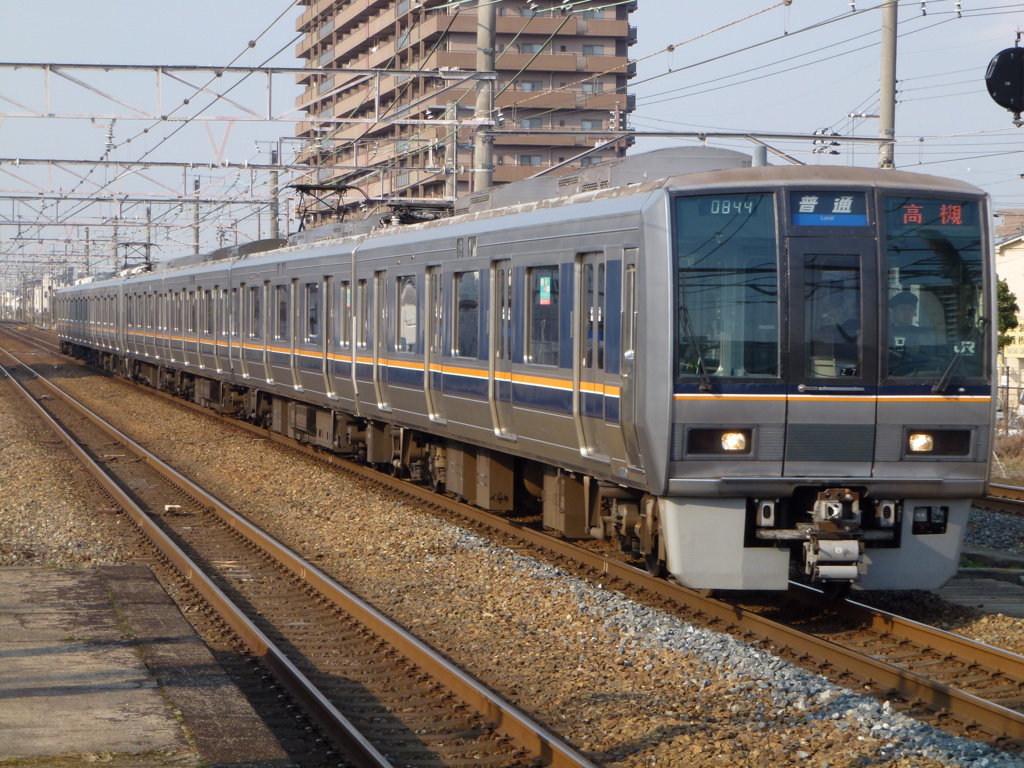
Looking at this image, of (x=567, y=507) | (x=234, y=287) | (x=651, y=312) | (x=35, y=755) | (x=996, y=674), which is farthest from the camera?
(x=234, y=287)

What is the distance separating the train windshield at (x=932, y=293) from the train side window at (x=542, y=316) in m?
2.54

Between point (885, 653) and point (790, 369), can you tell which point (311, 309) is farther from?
point (885, 653)

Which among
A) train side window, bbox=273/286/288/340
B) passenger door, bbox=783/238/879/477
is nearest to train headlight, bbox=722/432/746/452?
passenger door, bbox=783/238/879/477

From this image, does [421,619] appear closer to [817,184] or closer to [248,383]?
[817,184]

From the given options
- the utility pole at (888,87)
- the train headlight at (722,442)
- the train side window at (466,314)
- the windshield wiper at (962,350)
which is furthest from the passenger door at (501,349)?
the utility pole at (888,87)

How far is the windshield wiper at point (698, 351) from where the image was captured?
7453 mm

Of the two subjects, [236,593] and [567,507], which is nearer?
[236,593]

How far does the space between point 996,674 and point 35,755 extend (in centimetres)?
465


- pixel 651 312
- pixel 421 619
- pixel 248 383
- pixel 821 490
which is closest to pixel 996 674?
pixel 821 490

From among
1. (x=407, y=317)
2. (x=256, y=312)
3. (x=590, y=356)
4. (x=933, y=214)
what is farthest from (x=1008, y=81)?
(x=256, y=312)

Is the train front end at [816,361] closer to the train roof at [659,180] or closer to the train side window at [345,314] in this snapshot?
the train roof at [659,180]

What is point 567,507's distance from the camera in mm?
10055

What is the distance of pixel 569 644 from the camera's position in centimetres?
751

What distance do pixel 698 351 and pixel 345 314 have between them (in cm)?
827
